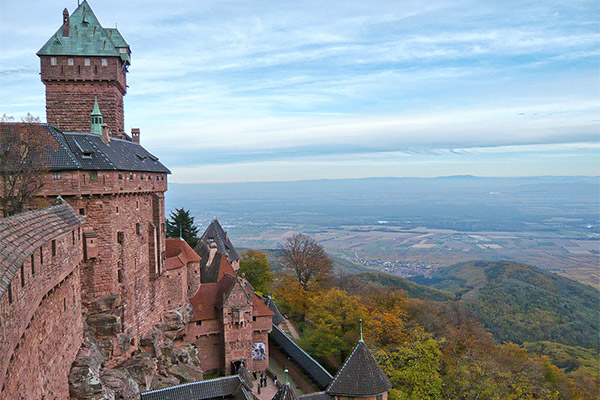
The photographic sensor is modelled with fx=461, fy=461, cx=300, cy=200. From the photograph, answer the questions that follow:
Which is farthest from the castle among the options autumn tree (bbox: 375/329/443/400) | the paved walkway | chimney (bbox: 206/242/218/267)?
autumn tree (bbox: 375/329/443/400)

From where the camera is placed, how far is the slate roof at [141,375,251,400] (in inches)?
876

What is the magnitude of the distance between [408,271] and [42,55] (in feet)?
338

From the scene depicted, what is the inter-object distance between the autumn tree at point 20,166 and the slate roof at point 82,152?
1.12 ft

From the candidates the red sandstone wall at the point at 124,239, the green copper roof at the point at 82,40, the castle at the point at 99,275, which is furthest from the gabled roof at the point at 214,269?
the green copper roof at the point at 82,40

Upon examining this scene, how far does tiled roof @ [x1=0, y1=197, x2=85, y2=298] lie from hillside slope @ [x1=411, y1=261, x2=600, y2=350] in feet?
197

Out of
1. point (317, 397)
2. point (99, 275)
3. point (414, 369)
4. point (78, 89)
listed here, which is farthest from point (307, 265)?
point (99, 275)

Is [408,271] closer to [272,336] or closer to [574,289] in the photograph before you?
[574,289]

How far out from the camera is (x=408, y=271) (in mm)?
115438

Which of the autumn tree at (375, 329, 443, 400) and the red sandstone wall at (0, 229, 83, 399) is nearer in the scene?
the red sandstone wall at (0, 229, 83, 399)

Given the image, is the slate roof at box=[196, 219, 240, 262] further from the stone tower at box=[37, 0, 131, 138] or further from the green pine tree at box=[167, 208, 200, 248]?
the stone tower at box=[37, 0, 131, 138]

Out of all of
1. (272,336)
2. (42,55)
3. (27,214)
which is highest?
(42,55)

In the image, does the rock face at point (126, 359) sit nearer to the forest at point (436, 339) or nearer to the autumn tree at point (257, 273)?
the forest at point (436, 339)

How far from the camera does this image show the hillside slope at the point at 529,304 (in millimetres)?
62969

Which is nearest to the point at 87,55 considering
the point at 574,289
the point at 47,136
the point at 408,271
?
the point at 47,136
